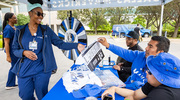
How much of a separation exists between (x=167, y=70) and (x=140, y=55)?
1.06m

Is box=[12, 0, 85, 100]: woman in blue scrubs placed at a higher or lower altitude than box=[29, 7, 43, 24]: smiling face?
lower

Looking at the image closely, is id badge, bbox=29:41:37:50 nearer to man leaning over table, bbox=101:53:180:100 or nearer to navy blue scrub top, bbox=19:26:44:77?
navy blue scrub top, bbox=19:26:44:77

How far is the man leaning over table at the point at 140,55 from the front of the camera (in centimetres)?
150

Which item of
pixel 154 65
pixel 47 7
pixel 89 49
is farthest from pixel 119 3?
pixel 154 65

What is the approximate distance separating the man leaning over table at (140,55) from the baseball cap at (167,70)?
641mm

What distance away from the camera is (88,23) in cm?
2655

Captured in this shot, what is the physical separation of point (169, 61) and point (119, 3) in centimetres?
316

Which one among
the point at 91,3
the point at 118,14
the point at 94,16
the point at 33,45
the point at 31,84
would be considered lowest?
the point at 31,84

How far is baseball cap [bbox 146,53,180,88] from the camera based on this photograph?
794 mm

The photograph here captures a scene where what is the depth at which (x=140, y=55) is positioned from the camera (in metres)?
1.83

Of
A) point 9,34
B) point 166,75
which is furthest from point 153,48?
point 9,34

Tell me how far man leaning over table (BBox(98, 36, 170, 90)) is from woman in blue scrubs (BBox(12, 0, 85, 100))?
30.7 inches

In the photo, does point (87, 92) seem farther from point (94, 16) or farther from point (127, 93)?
point (94, 16)

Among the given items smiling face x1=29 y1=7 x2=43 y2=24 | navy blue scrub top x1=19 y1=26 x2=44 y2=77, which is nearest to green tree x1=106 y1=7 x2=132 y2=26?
smiling face x1=29 y1=7 x2=43 y2=24
